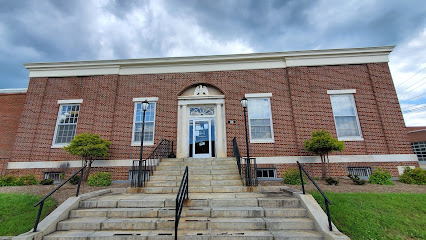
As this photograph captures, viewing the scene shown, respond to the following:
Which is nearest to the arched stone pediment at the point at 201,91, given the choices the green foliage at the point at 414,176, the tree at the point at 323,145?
the tree at the point at 323,145

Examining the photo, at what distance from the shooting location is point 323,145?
838 centimetres

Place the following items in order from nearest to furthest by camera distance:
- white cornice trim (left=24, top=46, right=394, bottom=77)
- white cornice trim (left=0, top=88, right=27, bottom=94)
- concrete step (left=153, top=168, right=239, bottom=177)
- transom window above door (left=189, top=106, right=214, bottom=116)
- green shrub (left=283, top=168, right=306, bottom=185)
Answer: concrete step (left=153, top=168, right=239, bottom=177) → green shrub (left=283, top=168, right=306, bottom=185) → white cornice trim (left=24, top=46, right=394, bottom=77) → transom window above door (left=189, top=106, right=214, bottom=116) → white cornice trim (left=0, top=88, right=27, bottom=94)

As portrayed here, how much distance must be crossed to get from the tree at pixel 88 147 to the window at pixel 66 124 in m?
1.93

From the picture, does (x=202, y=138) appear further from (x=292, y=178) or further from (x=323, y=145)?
(x=323, y=145)

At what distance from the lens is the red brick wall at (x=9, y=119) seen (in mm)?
11137

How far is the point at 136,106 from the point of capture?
1086cm

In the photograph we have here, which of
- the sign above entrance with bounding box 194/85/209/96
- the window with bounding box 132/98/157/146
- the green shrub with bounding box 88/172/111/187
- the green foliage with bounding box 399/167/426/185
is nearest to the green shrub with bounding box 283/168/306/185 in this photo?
the green foliage with bounding box 399/167/426/185

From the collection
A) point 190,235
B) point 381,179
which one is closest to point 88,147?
point 190,235

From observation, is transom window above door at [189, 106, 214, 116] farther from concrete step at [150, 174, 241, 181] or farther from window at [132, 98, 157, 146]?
concrete step at [150, 174, 241, 181]

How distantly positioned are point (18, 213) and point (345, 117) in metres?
14.0

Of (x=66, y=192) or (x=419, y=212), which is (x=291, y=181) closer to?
(x=419, y=212)

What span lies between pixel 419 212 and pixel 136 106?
12056 mm

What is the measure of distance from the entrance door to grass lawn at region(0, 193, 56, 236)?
20.5ft

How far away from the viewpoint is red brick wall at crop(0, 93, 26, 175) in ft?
36.5
